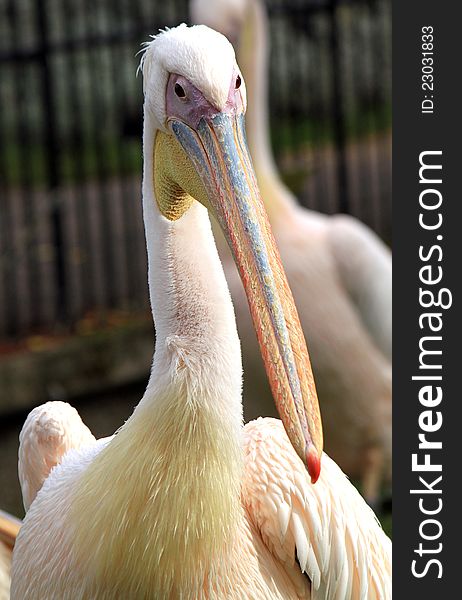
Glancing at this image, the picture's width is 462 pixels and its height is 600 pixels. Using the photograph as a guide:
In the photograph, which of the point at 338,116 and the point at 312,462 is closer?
the point at 312,462

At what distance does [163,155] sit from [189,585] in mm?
834

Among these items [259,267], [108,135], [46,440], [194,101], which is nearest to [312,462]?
[259,267]

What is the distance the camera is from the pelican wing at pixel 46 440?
294 centimetres

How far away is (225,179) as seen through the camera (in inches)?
92.6

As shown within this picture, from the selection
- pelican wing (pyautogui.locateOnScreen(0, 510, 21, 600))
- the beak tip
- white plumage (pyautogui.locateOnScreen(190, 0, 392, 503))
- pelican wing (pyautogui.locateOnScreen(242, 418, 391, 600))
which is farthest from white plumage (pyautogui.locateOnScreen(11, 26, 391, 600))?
white plumage (pyautogui.locateOnScreen(190, 0, 392, 503))

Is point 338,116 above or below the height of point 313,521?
above

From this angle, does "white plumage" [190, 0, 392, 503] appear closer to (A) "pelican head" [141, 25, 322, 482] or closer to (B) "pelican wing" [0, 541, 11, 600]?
(B) "pelican wing" [0, 541, 11, 600]

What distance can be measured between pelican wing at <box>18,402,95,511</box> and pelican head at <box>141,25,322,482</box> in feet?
2.25

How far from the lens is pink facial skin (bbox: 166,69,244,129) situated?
235cm

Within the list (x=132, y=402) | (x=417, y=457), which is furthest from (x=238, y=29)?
(x=417, y=457)

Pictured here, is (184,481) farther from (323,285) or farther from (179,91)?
(323,285)

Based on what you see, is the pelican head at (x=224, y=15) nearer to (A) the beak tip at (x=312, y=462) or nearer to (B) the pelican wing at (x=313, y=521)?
(B) the pelican wing at (x=313, y=521)

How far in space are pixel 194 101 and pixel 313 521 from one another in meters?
0.87

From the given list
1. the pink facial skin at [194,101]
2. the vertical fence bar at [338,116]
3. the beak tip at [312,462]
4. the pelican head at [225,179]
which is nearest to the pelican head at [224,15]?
the vertical fence bar at [338,116]
